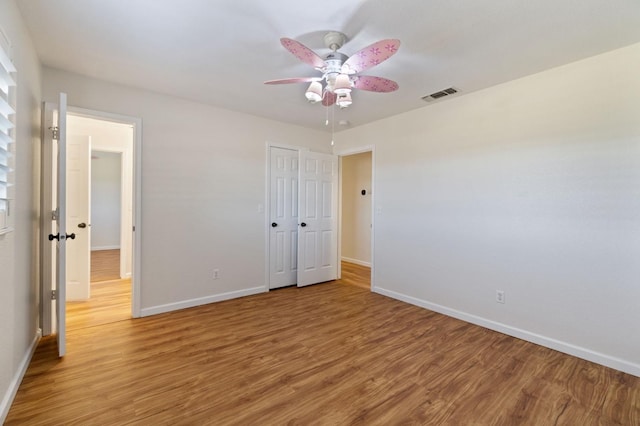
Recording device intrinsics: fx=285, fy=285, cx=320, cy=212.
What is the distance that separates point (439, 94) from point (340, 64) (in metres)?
1.53

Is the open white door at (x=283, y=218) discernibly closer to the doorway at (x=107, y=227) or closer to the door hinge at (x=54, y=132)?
the doorway at (x=107, y=227)

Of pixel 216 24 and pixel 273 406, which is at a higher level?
pixel 216 24

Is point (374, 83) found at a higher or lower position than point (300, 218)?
higher

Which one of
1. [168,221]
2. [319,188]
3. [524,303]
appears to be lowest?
[524,303]

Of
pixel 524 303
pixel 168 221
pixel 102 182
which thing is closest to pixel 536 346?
pixel 524 303

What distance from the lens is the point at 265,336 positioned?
2768 millimetres

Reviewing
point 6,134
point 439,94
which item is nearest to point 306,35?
point 439,94

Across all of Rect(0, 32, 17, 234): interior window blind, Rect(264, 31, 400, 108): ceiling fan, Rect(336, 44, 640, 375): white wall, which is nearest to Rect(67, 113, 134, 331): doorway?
Rect(0, 32, 17, 234): interior window blind

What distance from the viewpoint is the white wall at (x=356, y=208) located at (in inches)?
243

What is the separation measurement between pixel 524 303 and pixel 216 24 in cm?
360

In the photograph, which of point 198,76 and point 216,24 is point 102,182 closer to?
point 198,76

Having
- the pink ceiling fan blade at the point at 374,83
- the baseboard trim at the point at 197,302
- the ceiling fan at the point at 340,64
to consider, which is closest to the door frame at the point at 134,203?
the baseboard trim at the point at 197,302

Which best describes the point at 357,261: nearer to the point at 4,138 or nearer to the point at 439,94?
the point at 439,94

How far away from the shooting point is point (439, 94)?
3.22 metres
